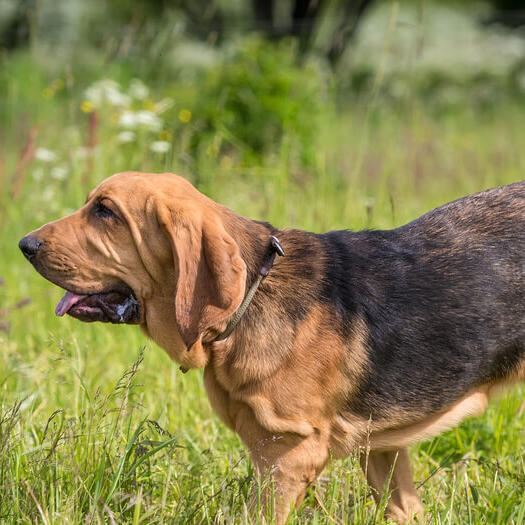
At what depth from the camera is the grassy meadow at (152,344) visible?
123 inches

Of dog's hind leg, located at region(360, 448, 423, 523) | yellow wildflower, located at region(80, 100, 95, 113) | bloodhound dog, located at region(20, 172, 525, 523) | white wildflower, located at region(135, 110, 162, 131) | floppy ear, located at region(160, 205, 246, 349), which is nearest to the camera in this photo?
floppy ear, located at region(160, 205, 246, 349)

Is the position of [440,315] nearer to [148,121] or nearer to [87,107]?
[148,121]

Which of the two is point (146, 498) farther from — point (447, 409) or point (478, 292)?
point (478, 292)

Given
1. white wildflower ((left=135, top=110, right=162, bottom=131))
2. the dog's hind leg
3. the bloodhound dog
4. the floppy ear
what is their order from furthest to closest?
white wildflower ((left=135, top=110, right=162, bottom=131)) → the dog's hind leg → the bloodhound dog → the floppy ear

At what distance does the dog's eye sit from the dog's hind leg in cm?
154

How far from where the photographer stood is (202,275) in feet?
9.95

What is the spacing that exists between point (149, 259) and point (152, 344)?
6.02ft

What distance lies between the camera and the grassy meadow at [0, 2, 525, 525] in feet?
10.2

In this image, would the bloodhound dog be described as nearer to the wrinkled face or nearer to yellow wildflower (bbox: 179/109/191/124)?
the wrinkled face

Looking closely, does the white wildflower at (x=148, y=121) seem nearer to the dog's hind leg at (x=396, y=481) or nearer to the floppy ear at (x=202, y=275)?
the floppy ear at (x=202, y=275)

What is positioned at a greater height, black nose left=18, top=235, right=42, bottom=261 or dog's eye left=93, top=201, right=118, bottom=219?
dog's eye left=93, top=201, right=118, bottom=219

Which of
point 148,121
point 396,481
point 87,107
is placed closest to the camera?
point 396,481

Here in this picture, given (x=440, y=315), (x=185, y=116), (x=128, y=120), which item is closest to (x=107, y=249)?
(x=440, y=315)

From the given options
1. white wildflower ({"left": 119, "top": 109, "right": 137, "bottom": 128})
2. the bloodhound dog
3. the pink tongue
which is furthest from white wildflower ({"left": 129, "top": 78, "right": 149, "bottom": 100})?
the pink tongue
